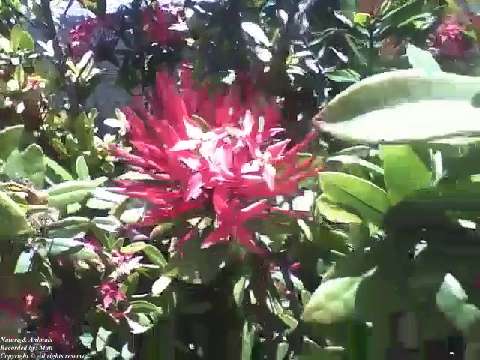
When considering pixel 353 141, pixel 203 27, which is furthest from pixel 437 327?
pixel 203 27

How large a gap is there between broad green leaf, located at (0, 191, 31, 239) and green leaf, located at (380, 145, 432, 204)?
0.30 m

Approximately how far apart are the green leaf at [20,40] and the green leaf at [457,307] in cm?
77

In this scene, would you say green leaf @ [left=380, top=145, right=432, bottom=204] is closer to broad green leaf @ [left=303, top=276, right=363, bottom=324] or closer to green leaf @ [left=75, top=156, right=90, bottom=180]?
broad green leaf @ [left=303, top=276, right=363, bottom=324]

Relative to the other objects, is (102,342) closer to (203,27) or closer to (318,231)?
(318,231)

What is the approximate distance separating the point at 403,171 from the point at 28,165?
1.26 ft

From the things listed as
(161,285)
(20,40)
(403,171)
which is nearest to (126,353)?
(161,285)

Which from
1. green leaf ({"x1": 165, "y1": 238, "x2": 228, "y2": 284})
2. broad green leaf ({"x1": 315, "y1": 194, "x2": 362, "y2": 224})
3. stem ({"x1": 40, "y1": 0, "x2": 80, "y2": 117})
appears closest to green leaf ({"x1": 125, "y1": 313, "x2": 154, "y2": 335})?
green leaf ({"x1": 165, "y1": 238, "x2": 228, "y2": 284})

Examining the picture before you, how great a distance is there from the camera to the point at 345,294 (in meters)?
0.59

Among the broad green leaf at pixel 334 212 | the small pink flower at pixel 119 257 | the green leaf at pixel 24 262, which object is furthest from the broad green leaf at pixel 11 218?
the broad green leaf at pixel 334 212

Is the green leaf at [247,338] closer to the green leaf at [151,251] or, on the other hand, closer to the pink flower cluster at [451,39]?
the green leaf at [151,251]

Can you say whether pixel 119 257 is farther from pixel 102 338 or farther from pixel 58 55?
pixel 58 55

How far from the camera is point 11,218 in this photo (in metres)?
0.68

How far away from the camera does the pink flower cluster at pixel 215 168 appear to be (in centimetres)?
68

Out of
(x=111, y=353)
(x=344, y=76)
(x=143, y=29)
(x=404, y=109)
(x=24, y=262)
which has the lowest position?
(x=111, y=353)
